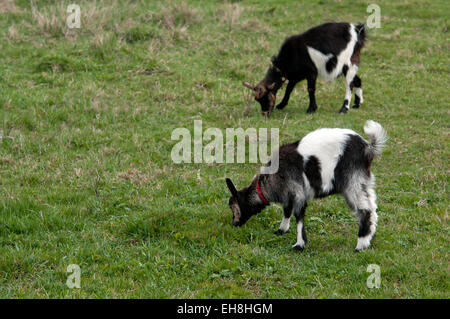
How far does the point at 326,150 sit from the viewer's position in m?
6.04

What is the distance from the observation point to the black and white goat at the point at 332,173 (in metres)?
6.01

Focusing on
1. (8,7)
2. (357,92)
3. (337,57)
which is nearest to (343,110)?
(357,92)

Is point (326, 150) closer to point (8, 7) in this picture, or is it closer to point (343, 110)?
point (343, 110)

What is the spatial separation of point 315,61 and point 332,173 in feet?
18.5

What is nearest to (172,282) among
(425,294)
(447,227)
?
(425,294)

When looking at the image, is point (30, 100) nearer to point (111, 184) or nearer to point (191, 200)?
point (111, 184)

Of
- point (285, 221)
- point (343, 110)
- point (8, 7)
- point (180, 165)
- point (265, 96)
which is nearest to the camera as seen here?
point (285, 221)

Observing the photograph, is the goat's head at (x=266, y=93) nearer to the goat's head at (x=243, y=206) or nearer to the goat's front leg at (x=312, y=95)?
the goat's front leg at (x=312, y=95)

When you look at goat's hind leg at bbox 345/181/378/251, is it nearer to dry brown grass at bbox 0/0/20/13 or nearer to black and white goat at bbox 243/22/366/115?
black and white goat at bbox 243/22/366/115

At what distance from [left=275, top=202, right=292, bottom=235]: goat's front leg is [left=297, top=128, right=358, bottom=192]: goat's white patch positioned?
18.6 inches

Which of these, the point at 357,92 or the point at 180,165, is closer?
the point at 180,165

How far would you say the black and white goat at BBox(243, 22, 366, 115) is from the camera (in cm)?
1113

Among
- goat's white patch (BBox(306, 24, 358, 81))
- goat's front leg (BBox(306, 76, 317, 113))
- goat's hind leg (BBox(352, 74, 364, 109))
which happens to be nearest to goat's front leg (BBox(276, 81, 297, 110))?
goat's front leg (BBox(306, 76, 317, 113))

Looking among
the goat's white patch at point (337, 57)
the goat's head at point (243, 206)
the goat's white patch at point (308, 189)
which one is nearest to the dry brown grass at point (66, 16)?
the goat's white patch at point (337, 57)
